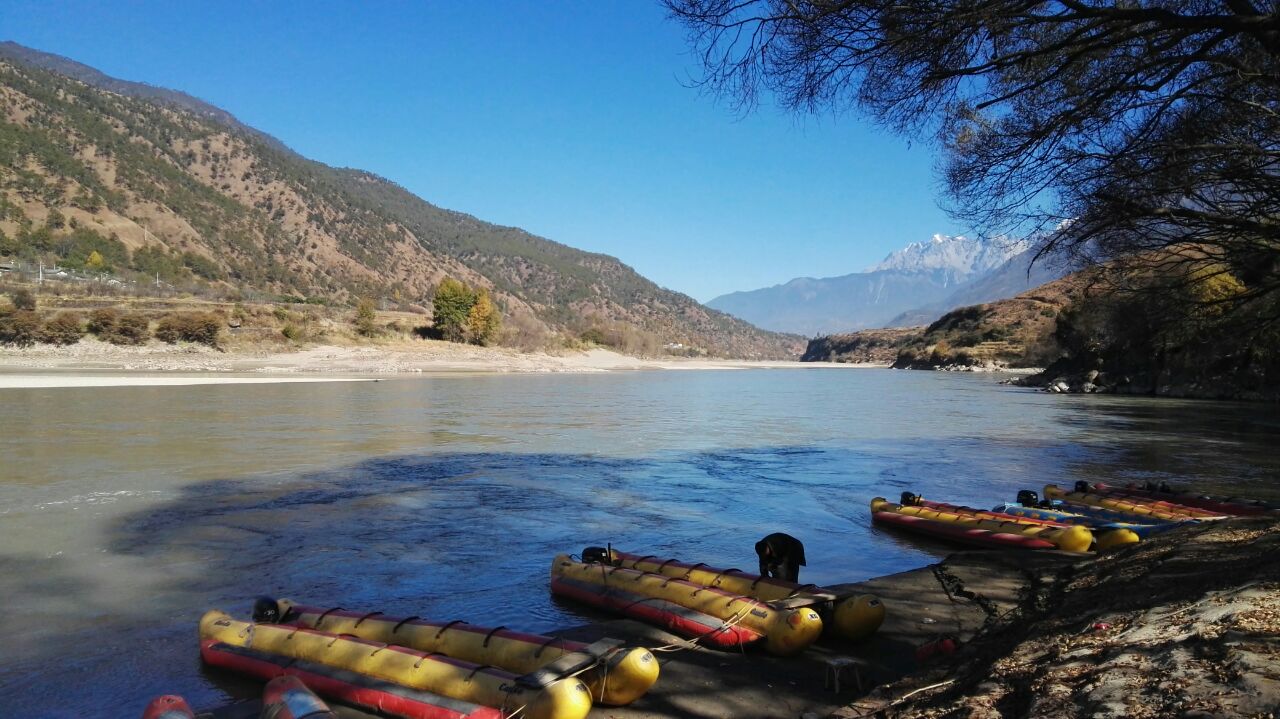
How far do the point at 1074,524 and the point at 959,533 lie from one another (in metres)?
1.46

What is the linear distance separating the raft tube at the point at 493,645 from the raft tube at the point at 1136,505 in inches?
353

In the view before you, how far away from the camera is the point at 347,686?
5410 mm

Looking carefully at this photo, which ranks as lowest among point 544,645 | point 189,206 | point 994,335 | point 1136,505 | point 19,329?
point 19,329

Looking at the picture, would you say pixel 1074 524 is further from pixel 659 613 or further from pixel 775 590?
pixel 659 613

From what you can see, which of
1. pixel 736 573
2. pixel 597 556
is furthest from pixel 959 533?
pixel 597 556

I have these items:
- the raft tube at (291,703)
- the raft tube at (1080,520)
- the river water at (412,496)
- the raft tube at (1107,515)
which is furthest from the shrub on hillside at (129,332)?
the raft tube at (1107,515)

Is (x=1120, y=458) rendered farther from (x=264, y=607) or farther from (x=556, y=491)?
(x=264, y=607)

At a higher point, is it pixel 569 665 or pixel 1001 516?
pixel 1001 516

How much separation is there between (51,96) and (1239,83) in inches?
5078

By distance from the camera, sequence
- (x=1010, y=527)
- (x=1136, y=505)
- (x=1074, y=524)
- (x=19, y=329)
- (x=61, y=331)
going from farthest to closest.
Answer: (x=61, y=331) → (x=19, y=329) → (x=1136, y=505) → (x=1074, y=524) → (x=1010, y=527)

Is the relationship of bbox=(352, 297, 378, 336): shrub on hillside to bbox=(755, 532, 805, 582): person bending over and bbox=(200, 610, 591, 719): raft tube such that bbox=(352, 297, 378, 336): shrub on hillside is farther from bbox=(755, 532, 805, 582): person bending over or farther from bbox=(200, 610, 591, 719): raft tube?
bbox=(755, 532, 805, 582): person bending over

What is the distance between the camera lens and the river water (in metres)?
7.52

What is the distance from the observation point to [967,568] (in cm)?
852

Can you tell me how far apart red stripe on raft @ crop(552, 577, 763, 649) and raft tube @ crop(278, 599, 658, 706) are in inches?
48.2
